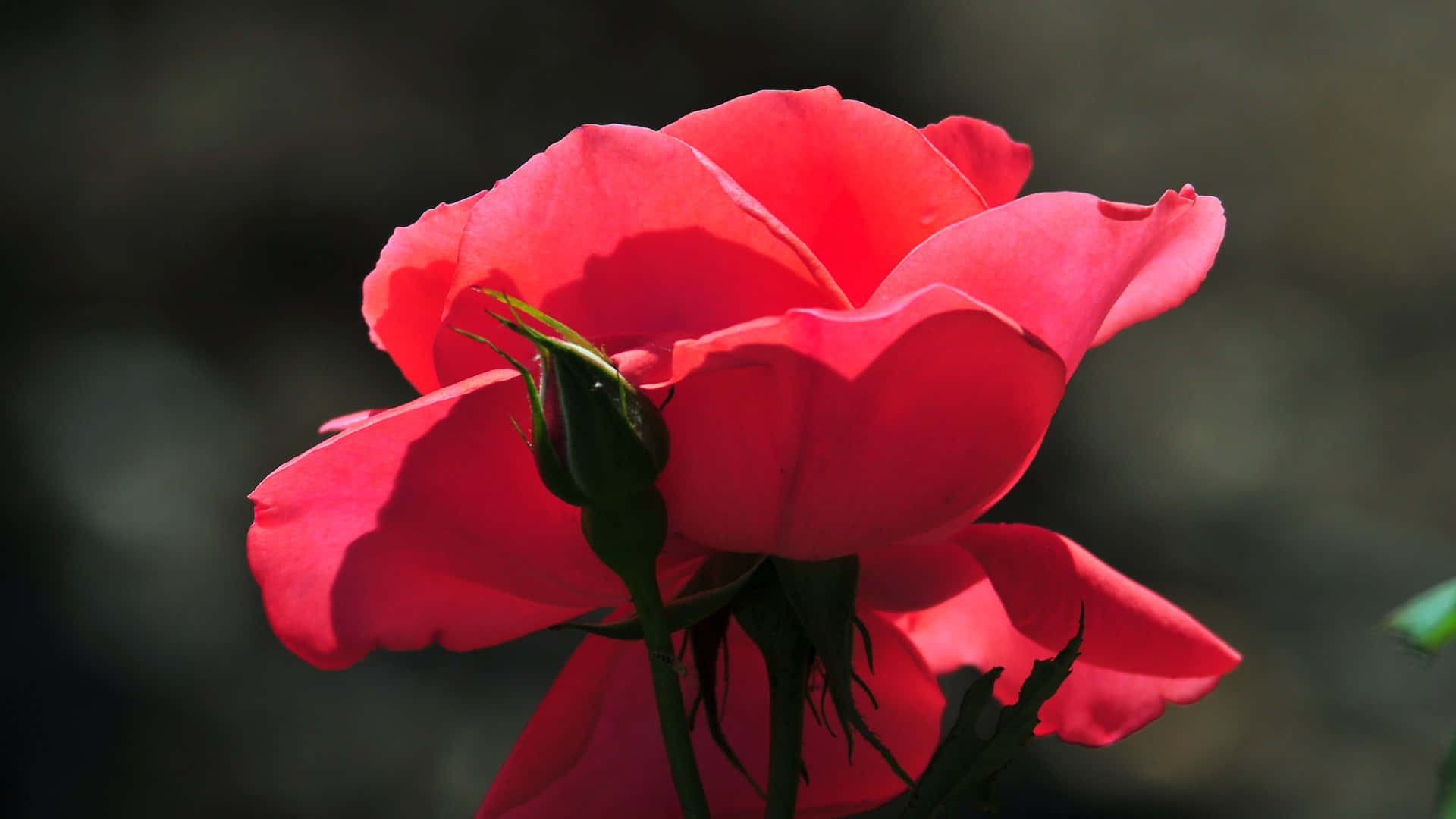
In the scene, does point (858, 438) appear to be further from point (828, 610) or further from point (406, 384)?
point (406, 384)

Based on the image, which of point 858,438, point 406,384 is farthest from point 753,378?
point 406,384

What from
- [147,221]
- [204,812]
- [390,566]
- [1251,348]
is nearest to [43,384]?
[147,221]

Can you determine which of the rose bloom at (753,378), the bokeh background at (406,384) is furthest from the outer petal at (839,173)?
the bokeh background at (406,384)

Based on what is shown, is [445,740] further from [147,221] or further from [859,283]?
[859,283]

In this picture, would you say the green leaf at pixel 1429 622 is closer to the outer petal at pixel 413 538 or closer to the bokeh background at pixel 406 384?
the outer petal at pixel 413 538

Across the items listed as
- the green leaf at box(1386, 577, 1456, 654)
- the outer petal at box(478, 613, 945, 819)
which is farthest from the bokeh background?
the green leaf at box(1386, 577, 1456, 654)

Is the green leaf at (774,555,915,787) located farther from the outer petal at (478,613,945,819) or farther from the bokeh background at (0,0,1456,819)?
the bokeh background at (0,0,1456,819)
